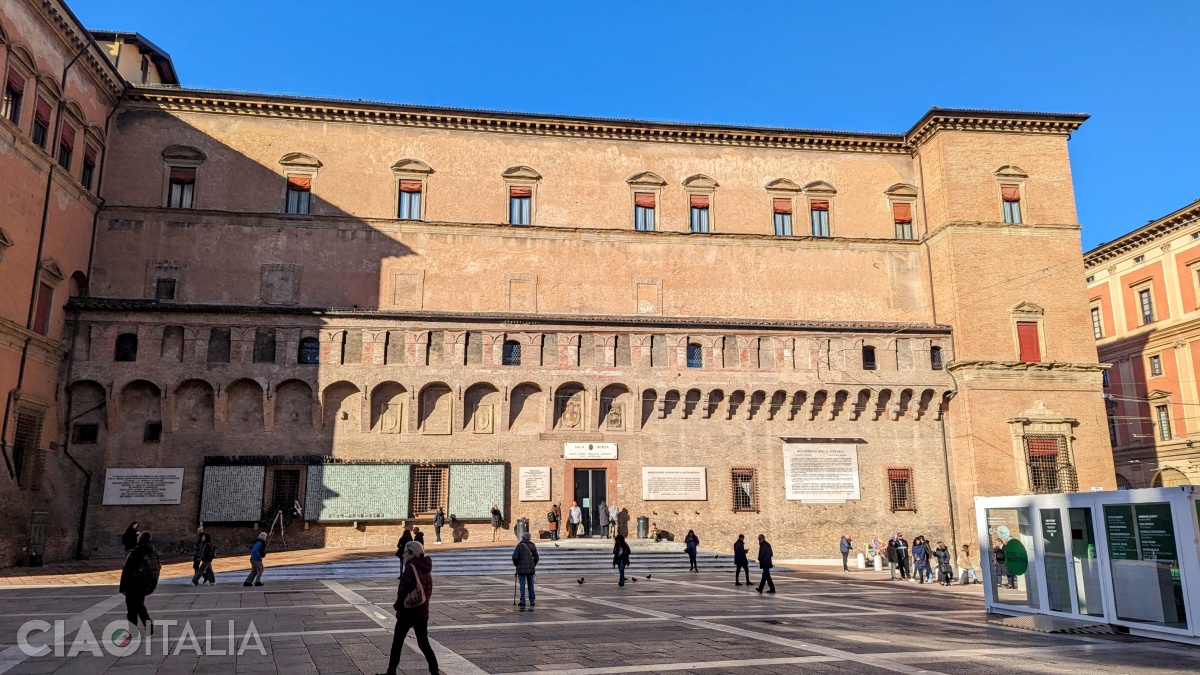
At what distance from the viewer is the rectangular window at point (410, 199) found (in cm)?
3372

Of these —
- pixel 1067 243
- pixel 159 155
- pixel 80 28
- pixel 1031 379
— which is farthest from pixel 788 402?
pixel 80 28

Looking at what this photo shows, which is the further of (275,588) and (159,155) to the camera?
(159,155)

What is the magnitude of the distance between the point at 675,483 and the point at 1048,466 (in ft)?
49.8

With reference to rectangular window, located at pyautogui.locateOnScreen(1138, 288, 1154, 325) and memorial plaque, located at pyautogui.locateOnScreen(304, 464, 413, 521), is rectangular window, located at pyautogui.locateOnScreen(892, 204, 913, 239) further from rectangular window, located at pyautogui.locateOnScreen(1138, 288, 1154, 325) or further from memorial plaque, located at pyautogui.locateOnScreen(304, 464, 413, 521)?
memorial plaque, located at pyautogui.locateOnScreen(304, 464, 413, 521)

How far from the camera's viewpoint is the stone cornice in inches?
1671

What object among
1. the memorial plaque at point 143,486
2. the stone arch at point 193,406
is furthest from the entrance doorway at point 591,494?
the memorial plaque at point 143,486

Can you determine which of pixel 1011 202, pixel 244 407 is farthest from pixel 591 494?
pixel 1011 202

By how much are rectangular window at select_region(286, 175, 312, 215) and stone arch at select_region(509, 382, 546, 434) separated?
11.5 m

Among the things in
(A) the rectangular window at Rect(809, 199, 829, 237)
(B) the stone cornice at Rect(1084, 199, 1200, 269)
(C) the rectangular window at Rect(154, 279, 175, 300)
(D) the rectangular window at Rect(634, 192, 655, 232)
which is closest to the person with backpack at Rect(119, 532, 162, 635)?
(C) the rectangular window at Rect(154, 279, 175, 300)

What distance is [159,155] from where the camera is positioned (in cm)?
3238

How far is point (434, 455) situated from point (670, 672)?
75.0ft

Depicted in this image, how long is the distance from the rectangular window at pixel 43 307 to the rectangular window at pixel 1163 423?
52834mm

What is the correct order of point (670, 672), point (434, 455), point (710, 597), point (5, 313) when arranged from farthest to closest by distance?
1. point (434, 455)
2. point (5, 313)
3. point (710, 597)
4. point (670, 672)

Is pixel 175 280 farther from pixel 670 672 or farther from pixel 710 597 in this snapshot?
pixel 670 672
